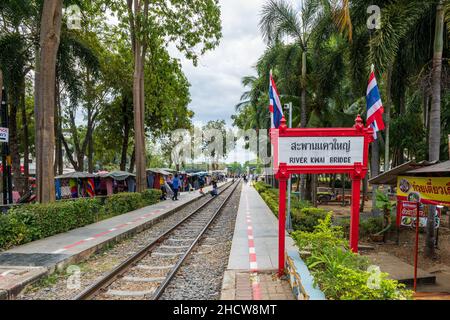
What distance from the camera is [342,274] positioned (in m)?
3.84

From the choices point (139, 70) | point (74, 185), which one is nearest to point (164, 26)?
point (139, 70)

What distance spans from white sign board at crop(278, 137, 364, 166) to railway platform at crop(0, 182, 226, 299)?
16.5 feet

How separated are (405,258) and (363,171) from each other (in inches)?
217

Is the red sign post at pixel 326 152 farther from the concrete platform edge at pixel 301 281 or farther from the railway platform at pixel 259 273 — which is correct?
the railway platform at pixel 259 273

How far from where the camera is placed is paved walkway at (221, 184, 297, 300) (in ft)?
17.5

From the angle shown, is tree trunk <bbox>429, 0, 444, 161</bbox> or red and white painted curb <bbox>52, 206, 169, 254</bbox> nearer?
red and white painted curb <bbox>52, 206, 169, 254</bbox>

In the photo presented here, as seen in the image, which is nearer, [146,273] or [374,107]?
[146,273]

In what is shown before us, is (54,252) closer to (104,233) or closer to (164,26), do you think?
(104,233)

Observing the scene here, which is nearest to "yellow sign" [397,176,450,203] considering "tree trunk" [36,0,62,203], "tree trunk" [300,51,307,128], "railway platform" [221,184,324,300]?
"railway platform" [221,184,324,300]

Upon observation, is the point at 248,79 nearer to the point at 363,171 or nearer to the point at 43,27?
the point at 43,27

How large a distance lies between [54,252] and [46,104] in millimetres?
5124

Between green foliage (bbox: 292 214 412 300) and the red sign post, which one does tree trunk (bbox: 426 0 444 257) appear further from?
green foliage (bbox: 292 214 412 300)

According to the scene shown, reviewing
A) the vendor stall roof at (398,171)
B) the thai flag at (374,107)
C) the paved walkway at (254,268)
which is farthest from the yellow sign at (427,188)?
Answer: the paved walkway at (254,268)

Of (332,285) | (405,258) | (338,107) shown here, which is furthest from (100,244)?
(338,107)
